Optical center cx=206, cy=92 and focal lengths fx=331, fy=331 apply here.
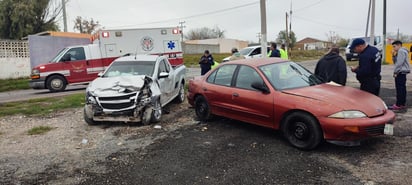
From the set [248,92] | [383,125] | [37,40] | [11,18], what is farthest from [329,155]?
[11,18]

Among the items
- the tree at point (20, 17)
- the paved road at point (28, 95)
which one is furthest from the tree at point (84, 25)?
the paved road at point (28, 95)

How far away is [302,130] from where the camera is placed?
515 centimetres

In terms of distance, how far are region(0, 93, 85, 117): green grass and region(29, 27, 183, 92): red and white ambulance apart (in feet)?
8.60

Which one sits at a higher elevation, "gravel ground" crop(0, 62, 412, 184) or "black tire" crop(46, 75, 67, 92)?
"black tire" crop(46, 75, 67, 92)

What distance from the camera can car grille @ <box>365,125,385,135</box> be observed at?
4.70 m

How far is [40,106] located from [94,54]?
438 cm

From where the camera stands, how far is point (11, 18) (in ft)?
89.7

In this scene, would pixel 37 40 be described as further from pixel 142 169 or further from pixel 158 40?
pixel 142 169

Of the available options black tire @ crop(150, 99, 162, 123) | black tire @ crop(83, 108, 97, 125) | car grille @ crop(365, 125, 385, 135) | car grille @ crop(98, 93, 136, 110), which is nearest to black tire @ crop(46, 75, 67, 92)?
black tire @ crop(83, 108, 97, 125)

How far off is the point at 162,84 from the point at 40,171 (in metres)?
4.02

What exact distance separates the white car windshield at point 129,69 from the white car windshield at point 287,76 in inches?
128

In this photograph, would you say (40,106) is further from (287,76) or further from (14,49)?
(14,49)

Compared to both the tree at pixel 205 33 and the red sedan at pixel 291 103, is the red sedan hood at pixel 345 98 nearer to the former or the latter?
the red sedan at pixel 291 103

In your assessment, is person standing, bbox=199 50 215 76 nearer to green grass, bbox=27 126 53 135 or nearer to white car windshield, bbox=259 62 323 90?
white car windshield, bbox=259 62 323 90
